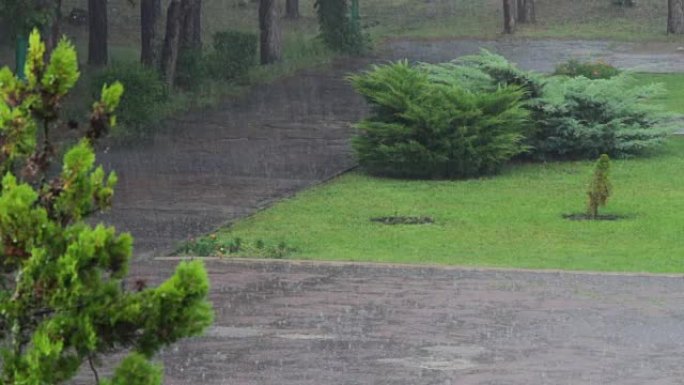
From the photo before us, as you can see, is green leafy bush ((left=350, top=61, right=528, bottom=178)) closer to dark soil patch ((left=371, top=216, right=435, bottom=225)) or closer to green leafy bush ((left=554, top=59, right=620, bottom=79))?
dark soil patch ((left=371, top=216, right=435, bottom=225))

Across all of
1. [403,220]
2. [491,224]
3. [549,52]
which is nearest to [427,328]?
[491,224]

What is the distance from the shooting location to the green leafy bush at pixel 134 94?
81.0 ft

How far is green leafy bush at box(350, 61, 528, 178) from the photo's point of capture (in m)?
21.4

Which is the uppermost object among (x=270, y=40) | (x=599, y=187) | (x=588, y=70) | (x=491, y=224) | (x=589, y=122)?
(x=270, y=40)

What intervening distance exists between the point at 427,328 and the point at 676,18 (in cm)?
4384

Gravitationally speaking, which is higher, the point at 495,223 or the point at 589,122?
the point at 589,122

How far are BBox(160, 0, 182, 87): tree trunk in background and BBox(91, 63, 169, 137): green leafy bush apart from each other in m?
5.01

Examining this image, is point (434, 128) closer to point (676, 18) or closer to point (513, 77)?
point (513, 77)

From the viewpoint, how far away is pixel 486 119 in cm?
2164

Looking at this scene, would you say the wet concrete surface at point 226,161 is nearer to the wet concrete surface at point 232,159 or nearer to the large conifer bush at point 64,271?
the wet concrete surface at point 232,159

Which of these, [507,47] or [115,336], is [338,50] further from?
[115,336]

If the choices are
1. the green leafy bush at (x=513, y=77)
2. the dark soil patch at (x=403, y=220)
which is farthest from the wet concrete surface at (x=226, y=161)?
the green leafy bush at (x=513, y=77)

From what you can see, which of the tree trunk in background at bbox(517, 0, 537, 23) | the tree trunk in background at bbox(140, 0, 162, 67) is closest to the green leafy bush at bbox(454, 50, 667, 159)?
the tree trunk in background at bbox(140, 0, 162, 67)

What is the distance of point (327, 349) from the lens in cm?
1110
